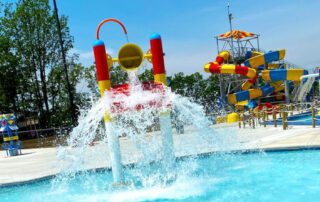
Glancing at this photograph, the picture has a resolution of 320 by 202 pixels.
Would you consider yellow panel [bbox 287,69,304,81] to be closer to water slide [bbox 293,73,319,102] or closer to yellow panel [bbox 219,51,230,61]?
water slide [bbox 293,73,319,102]

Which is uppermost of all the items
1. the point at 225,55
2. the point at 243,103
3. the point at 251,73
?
the point at 225,55

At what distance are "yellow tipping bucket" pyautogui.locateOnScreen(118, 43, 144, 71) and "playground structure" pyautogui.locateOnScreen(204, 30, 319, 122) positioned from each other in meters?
15.9

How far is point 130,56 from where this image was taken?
24.3ft

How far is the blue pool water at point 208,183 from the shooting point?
6.23 m

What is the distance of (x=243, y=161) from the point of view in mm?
8953

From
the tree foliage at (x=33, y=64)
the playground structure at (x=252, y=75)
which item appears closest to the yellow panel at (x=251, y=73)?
the playground structure at (x=252, y=75)

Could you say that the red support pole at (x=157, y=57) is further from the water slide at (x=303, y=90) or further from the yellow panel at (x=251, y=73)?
the water slide at (x=303, y=90)

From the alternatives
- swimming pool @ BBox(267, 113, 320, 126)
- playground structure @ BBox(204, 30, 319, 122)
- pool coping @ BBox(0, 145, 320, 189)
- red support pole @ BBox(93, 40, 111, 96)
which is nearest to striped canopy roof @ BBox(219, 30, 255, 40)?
playground structure @ BBox(204, 30, 319, 122)

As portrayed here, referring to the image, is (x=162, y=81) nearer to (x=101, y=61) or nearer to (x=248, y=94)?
(x=101, y=61)

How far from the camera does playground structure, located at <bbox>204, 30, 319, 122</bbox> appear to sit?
22.8 m

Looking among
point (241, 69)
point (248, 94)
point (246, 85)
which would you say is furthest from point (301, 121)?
point (246, 85)

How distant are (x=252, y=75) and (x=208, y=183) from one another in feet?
56.6

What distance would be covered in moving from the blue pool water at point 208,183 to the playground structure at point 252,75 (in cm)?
1387

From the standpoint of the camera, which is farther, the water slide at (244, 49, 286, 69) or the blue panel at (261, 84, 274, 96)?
the blue panel at (261, 84, 274, 96)
